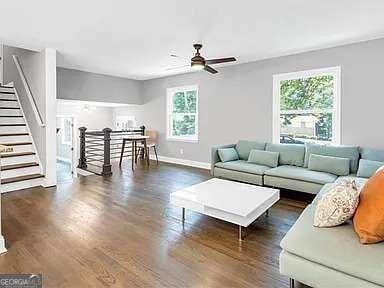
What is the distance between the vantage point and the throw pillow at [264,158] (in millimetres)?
4598

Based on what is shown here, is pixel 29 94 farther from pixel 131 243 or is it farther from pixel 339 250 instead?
pixel 339 250

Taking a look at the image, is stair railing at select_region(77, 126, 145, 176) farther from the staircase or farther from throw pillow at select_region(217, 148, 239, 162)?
throw pillow at select_region(217, 148, 239, 162)

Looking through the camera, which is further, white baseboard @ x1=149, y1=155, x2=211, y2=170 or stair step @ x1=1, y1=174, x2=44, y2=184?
white baseboard @ x1=149, y1=155, x2=211, y2=170

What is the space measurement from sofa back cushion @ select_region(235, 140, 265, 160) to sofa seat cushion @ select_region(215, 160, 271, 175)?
1.33 feet

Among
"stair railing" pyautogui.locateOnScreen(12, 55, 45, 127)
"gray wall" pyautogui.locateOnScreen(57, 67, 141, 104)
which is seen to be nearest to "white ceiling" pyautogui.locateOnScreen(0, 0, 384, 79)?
"stair railing" pyautogui.locateOnScreen(12, 55, 45, 127)

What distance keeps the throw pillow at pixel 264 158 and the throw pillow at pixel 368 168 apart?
1297 mm

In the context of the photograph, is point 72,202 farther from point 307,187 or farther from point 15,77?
point 15,77

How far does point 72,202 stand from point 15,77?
4.03 metres

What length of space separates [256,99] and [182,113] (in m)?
2.35

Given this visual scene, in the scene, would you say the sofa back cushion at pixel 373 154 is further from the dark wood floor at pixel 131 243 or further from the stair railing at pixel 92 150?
the stair railing at pixel 92 150

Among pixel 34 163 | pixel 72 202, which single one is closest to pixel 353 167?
pixel 72 202

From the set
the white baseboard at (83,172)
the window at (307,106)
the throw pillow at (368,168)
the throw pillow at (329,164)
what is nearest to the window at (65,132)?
the white baseboard at (83,172)

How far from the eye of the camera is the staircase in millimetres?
4461

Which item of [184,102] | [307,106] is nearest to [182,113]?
[184,102]
